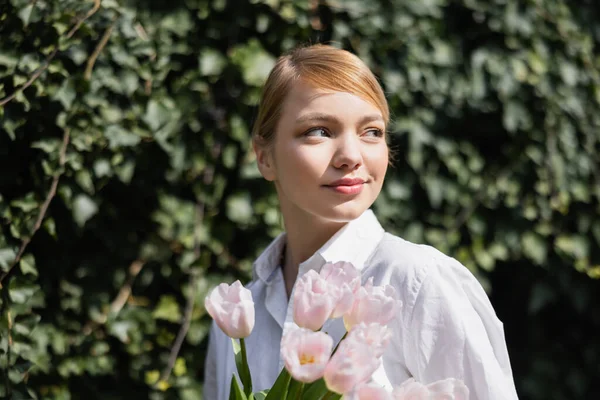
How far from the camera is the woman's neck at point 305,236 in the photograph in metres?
1.39

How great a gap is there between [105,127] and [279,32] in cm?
61

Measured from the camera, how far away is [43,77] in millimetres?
1821

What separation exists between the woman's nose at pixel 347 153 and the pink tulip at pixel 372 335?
1.33 feet

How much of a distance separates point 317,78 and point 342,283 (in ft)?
1.52

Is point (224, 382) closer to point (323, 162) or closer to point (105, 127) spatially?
point (323, 162)

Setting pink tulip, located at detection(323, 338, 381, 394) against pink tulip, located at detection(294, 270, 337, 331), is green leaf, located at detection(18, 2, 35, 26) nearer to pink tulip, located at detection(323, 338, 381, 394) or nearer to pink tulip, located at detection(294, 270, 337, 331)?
pink tulip, located at detection(294, 270, 337, 331)

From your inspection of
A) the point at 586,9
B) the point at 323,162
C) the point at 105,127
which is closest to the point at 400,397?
the point at 323,162

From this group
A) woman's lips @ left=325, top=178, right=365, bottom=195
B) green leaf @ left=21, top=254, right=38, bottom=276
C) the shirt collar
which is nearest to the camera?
woman's lips @ left=325, top=178, right=365, bottom=195

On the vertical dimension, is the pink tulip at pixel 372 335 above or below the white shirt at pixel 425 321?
above

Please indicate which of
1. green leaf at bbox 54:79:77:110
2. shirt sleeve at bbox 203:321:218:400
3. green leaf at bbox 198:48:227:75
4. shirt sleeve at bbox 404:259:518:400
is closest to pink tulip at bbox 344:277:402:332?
shirt sleeve at bbox 404:259:518:400

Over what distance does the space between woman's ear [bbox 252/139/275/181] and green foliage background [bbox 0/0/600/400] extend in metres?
0.65

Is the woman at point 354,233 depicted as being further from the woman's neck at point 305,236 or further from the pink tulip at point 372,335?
the pink tulip at point 372,335

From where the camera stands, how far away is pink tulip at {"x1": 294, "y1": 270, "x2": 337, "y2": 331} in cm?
89

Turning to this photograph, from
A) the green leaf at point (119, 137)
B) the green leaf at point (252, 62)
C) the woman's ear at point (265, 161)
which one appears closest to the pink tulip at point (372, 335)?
the woman's ear at point (265, 161)
